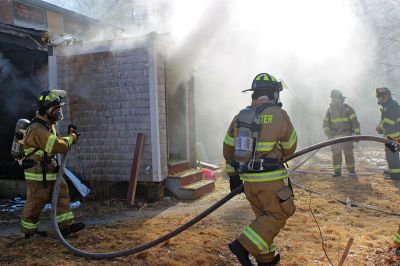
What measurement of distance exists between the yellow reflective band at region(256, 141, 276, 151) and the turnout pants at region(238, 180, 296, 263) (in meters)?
0.34

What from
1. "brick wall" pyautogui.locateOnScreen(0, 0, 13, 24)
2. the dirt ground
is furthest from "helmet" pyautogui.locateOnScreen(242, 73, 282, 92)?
"brick wall" pyautogui.locateOnScreen(0, 0, 13, 24)

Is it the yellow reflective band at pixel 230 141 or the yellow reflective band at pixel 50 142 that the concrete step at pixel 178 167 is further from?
the yellow reflective band at pixel 230 141

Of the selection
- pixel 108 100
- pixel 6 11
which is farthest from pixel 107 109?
pixel 6 11

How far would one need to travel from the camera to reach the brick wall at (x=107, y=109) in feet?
24.6

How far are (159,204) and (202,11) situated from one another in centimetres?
406

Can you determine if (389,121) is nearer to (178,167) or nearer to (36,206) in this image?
(178,167)

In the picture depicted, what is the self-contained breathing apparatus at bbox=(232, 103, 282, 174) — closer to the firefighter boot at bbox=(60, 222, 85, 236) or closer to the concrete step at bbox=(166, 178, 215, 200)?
the firefighter boot at bbox=(60, 222, 85, 236)

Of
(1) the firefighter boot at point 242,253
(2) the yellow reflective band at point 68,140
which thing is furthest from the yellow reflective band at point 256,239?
(2) the yellow reflective band at point 68,140

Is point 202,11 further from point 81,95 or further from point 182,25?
point 81,95

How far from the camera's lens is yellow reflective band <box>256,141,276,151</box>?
3877 millimetres

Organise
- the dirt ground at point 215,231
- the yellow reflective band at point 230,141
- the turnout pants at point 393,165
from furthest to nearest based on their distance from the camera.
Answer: the turnout pants at point 393,165, the dirt ground at point 215,231, the yellow reflective band at point 230,141

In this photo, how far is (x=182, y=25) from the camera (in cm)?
809

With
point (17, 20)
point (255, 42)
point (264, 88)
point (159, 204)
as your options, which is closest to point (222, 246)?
point (264, 88)

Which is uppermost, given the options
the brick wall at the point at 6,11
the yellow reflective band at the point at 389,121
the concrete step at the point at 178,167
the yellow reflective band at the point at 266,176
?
the brick wall at the point at 6,11
